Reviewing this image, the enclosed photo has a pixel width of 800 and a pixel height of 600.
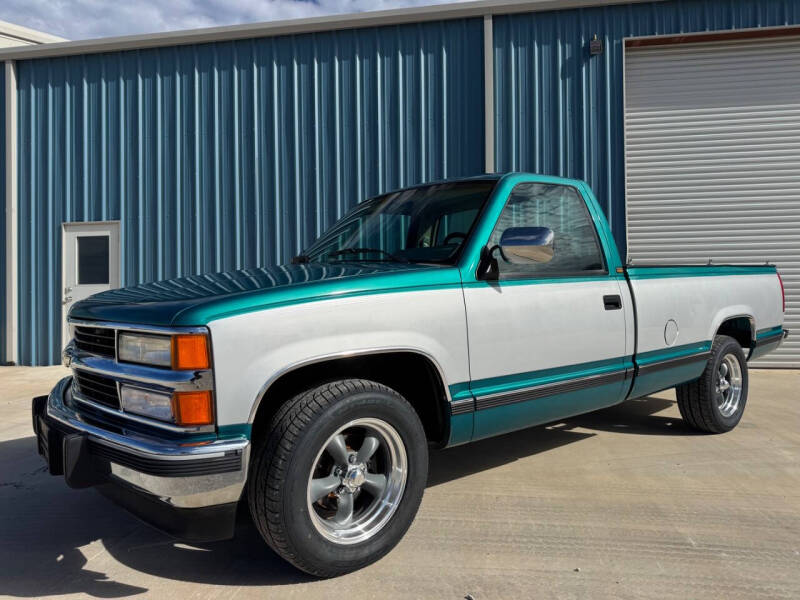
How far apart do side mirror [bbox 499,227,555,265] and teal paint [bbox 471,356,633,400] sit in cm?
62

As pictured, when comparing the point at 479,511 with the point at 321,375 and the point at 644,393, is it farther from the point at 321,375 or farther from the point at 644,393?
the point at 644,393

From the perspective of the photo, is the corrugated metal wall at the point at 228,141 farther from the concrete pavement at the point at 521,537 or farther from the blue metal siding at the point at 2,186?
the concrete pavement at the point at 521,537

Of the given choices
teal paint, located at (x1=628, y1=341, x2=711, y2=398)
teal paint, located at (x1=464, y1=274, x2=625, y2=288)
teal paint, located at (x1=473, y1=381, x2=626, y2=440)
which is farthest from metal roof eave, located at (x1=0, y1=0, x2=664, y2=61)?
teal paint, located at (x1=473, y1=381, x2=626, y2=440)

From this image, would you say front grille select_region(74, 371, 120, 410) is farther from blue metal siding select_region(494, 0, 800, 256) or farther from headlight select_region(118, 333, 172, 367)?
blue metal siding select_region(494, 0, 800, 256)

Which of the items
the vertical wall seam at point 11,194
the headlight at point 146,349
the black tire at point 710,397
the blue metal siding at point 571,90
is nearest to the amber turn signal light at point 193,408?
the headlight at point 146,349

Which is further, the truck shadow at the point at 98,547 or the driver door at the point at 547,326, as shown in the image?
the driver door at the point at 547,326

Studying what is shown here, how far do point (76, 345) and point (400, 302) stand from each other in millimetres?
1589

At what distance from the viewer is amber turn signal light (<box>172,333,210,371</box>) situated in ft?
6.62

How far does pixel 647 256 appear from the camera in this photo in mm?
8195

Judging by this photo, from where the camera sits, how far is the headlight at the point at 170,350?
2.02 metres

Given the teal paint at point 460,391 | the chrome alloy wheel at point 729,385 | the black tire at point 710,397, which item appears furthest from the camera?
the chrome alloy wheel at point 729,385

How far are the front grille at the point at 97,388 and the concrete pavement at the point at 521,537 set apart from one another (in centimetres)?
74

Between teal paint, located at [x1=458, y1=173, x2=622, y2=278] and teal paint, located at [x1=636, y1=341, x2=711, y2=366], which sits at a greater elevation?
teal paint, located at [x1=458, y1=173, x2=622, y2=278]

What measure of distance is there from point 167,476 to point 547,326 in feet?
6.54
